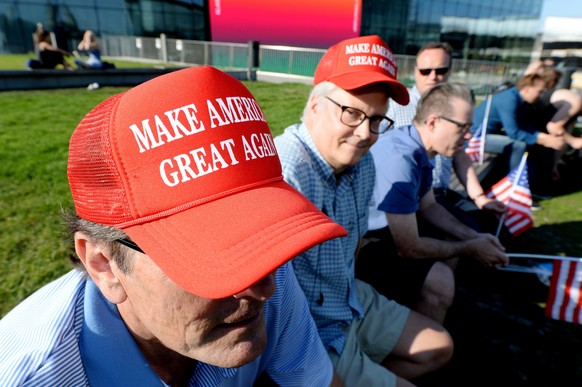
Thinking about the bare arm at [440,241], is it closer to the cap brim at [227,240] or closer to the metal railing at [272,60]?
the cap brim at [227,240]

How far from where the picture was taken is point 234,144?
98 cm

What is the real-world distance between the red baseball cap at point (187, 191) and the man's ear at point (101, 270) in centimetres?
10

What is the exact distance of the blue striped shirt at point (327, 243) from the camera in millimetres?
1893

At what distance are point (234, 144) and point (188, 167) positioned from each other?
128 millimetres

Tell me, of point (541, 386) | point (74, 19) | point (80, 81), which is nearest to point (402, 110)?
point (541, 386)

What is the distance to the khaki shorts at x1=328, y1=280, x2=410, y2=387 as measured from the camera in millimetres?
1895

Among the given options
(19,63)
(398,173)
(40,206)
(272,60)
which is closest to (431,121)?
(398,173)

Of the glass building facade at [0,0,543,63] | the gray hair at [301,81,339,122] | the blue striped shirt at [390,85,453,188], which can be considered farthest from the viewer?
the glass building facade at [0,0,543,63]

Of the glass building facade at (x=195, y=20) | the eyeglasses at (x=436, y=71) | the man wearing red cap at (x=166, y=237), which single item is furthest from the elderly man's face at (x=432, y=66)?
the glass building facade at (x=195, y=20)

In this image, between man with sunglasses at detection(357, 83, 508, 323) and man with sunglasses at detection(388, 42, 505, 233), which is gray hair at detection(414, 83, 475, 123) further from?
man with sunglasses at detection(388, 42, 505, 233)

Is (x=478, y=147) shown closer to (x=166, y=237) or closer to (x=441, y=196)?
(x=441, y=196)

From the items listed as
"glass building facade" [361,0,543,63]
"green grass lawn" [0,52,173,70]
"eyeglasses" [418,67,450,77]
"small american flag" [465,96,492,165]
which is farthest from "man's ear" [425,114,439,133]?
"glass building facade" [361,0,543,63]

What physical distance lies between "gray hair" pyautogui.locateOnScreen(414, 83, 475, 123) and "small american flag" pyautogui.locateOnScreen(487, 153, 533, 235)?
123 cm

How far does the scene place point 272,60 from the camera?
1712 cm
